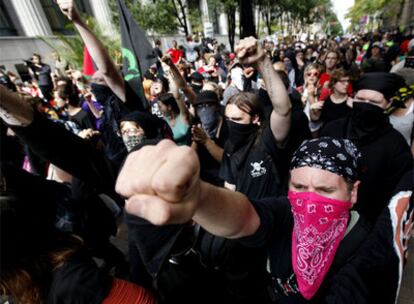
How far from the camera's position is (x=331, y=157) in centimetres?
116

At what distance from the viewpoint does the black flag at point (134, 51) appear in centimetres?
255

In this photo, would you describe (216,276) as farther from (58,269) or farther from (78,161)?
(78,161)

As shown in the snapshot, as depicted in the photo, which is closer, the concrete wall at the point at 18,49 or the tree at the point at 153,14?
the concrete wall at the point at 18,49

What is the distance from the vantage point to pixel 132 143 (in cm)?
221

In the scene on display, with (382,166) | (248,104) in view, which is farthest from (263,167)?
(382,166)

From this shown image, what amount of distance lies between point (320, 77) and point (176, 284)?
434 centimetres

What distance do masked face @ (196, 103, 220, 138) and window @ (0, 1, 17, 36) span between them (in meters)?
16.4

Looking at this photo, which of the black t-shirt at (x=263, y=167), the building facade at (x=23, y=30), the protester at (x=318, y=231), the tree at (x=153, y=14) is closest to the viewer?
the protester at (x=318, y=231)

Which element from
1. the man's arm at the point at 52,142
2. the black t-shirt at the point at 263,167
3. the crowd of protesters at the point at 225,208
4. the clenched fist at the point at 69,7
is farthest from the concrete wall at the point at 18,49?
the black t-shirt at the point at 263,167

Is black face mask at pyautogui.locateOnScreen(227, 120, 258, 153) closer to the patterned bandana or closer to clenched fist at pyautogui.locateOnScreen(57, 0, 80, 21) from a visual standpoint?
the patterned bandana

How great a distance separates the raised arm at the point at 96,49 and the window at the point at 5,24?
639 inches

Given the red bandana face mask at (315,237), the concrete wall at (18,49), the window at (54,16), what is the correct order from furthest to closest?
the window at (54,16) < the concrete wall at (18,49) < the red bandana face mask at (315,237)

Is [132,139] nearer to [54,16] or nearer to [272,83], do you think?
[272,83]

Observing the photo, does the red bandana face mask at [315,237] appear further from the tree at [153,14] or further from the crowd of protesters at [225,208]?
the tree at [153,14]
